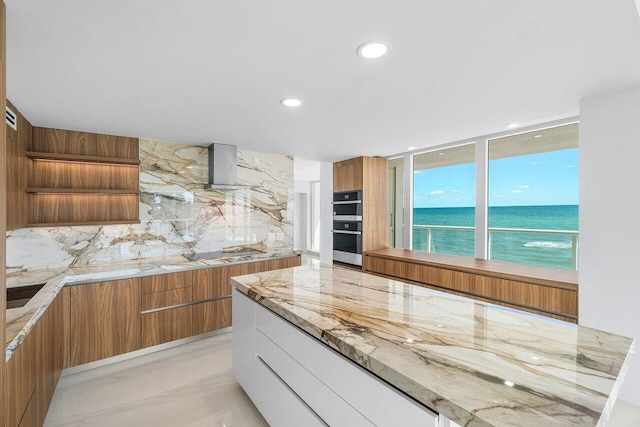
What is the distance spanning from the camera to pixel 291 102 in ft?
7.70

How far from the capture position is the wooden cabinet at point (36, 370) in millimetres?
1355

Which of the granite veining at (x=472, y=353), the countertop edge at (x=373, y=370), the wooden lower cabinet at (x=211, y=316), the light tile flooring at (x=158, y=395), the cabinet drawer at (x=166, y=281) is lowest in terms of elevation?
the light tile flooring at (x=158, y=395)

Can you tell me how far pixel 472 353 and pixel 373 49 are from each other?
1.50 m

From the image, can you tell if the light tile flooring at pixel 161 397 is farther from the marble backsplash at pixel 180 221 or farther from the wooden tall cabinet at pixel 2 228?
the marble backsplash at pixel 180 221

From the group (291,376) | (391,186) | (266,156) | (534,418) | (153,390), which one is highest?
(266,156)

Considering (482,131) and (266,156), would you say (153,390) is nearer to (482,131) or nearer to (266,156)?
(266,156)

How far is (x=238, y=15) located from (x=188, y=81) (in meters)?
0.84

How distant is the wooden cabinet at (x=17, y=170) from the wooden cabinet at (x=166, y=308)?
110cm

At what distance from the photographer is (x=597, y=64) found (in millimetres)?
1734

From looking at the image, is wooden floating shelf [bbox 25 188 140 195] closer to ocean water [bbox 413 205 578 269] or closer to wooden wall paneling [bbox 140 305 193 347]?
wooden wall paneling [bbox 140 305 193 347]

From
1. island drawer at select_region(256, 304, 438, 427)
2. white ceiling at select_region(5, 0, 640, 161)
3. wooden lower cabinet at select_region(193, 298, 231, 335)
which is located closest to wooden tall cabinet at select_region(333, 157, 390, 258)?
white ceiling at select_region(5, 0, 640, 161)

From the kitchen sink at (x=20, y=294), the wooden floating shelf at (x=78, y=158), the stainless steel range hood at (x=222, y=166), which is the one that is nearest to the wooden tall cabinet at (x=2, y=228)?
the kitchen sink at (x=20, y=294)

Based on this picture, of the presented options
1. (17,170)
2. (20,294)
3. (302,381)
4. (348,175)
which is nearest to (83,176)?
(17,170)

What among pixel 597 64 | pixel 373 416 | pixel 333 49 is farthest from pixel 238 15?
pixel 597 64
